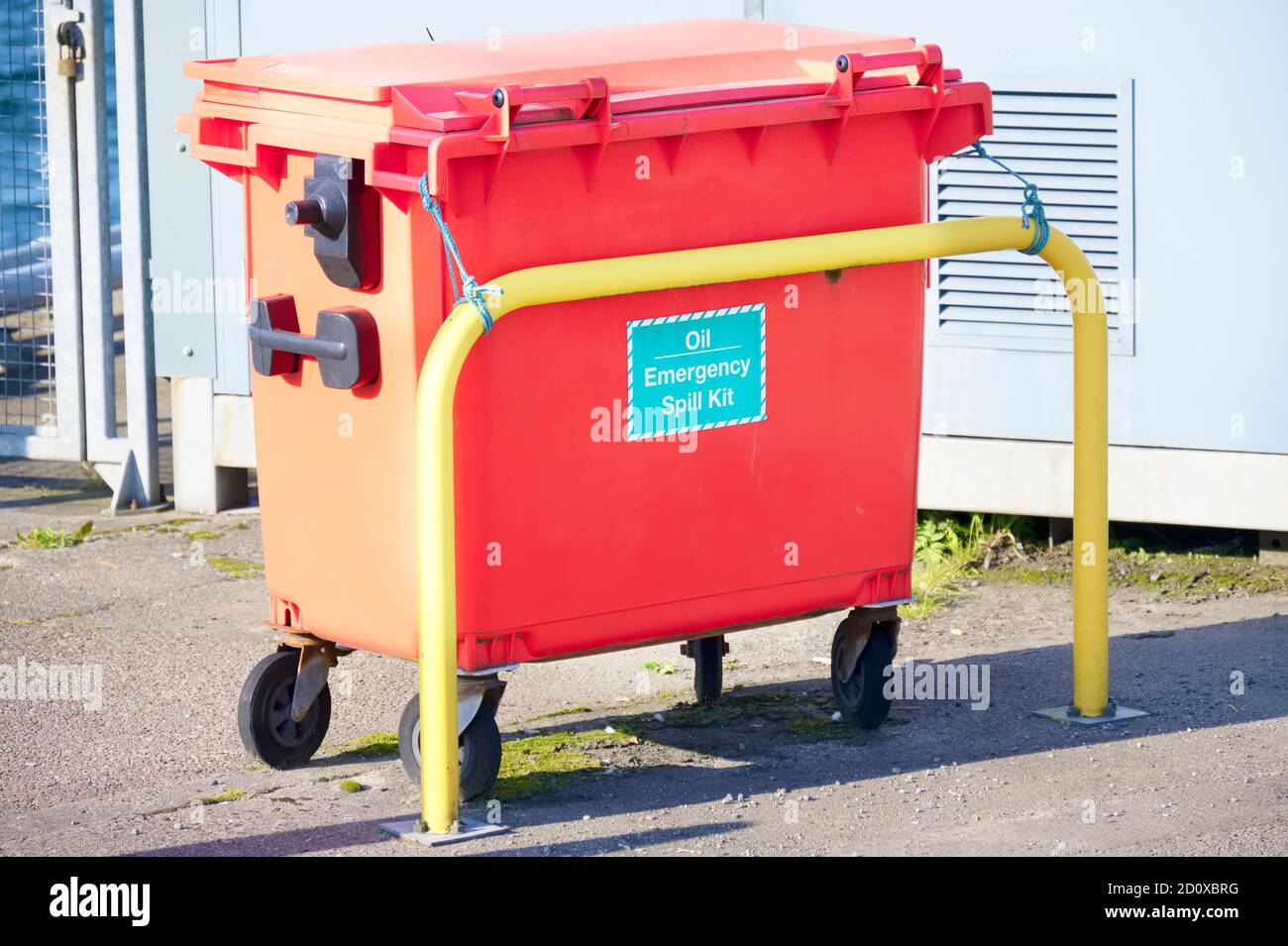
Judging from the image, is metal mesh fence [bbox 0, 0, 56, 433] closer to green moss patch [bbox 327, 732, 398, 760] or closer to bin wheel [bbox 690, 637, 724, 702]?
green moss patch [bbox 327, 732, 398, 760]

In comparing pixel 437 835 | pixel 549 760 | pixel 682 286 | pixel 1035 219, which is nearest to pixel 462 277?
pixel 682 286

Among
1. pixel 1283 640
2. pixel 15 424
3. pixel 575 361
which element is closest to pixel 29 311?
pixel 15 424

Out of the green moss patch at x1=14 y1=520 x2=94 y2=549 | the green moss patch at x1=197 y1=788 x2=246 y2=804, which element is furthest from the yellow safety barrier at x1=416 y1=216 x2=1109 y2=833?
the green moss patch at x1=14 y1=520 x2=94 y2=549

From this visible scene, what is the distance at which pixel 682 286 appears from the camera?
14.7 feet

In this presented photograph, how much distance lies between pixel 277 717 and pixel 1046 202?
300 centimetres

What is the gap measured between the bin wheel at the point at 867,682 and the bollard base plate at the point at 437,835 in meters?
1.10

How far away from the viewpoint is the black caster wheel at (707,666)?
528 cm

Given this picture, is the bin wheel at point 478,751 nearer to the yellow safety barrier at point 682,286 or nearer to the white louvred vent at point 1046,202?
the yellow safety barrier at point 682,286

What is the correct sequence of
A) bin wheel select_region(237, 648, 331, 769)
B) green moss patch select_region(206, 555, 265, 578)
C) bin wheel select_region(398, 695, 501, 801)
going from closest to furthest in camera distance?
bin wheel select_region(398, 695, 501, 801), bin wheel select_region(237, 648, 331, 769), green moss patch select_region(206, 555, 265, 578)

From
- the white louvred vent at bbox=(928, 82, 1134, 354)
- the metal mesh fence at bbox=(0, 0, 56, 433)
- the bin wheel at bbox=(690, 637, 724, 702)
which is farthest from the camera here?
the metal mesh fence at bbox=(0, 0, 56, 433)

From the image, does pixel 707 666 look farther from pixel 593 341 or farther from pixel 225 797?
pixel 225 797

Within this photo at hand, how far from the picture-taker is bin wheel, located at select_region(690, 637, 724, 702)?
5277 mm

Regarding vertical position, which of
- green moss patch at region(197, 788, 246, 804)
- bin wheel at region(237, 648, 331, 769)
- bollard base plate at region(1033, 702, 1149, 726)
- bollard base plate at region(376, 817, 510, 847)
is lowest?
green moss patch at region(197, 788, 246, 804)

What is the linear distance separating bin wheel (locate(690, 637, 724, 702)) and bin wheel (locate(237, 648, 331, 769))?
0.97 meters
